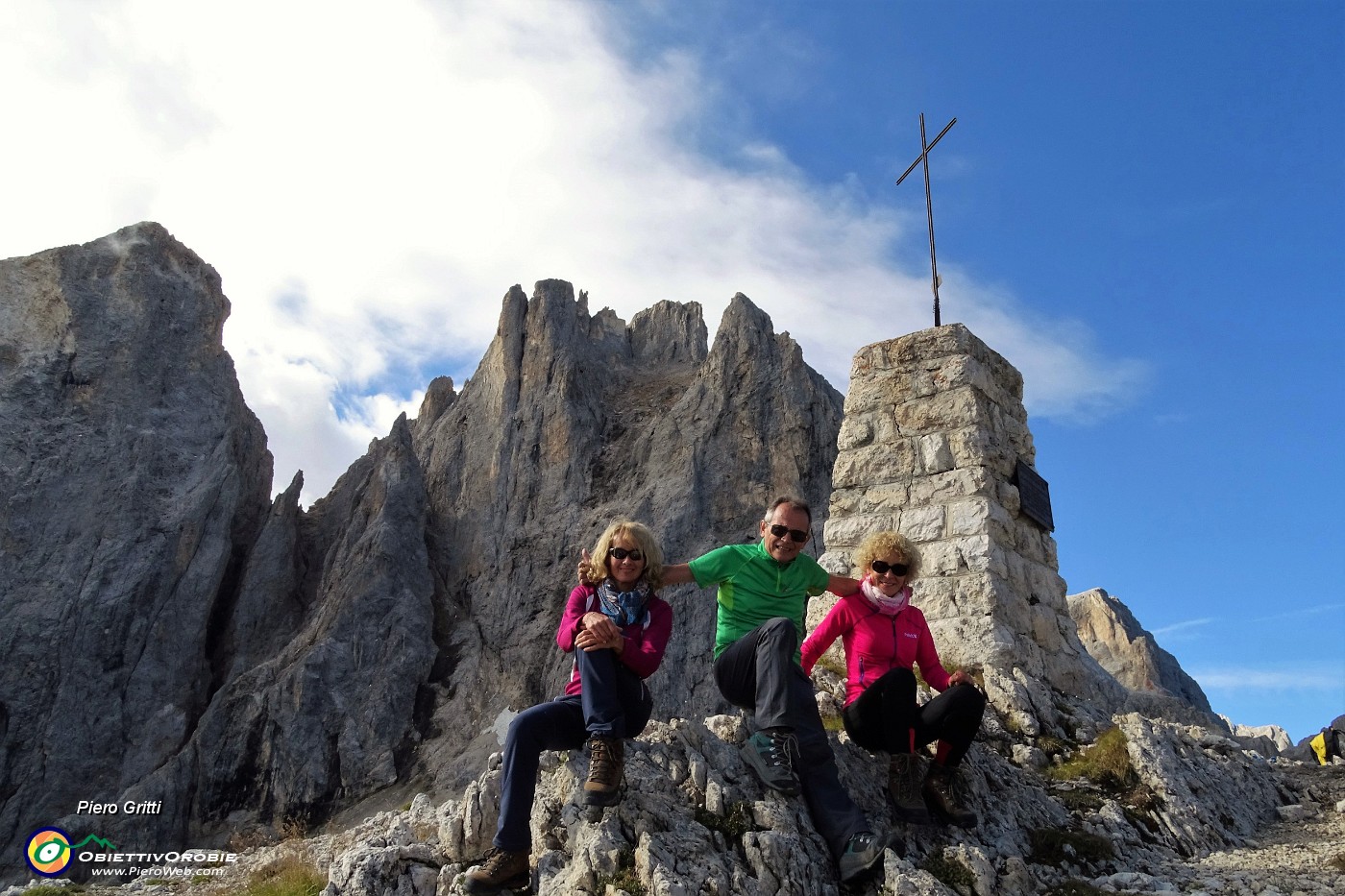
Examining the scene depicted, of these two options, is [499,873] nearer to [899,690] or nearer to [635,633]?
[635,633]

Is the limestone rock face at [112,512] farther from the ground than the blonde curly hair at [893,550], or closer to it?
farther from the ground

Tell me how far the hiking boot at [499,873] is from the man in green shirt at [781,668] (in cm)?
132

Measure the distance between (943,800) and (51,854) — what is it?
9.59 meters

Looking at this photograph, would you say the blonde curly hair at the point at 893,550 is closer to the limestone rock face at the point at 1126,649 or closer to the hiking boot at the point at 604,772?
the hiking boot at the point at 604,772

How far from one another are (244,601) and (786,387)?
33.5 metres

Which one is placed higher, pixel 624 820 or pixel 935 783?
pixel 935 783

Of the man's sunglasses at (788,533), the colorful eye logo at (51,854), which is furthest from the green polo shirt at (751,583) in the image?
the colorful eye logo at (51,854)

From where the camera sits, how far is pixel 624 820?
4.61m

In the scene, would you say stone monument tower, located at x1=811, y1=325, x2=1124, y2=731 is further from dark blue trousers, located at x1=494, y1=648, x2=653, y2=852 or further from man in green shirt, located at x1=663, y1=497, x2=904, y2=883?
dark blue trousers, located at x1=494, y1=648, x2=653, y2=852

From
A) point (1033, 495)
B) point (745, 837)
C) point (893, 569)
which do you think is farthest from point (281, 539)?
point (745, 837)

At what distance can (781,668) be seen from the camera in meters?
4.98

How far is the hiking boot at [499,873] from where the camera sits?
446 centimetres

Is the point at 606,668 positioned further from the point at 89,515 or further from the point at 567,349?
the point at 567,349

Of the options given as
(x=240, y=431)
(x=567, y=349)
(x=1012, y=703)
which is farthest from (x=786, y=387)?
(x=1012, y=703)
